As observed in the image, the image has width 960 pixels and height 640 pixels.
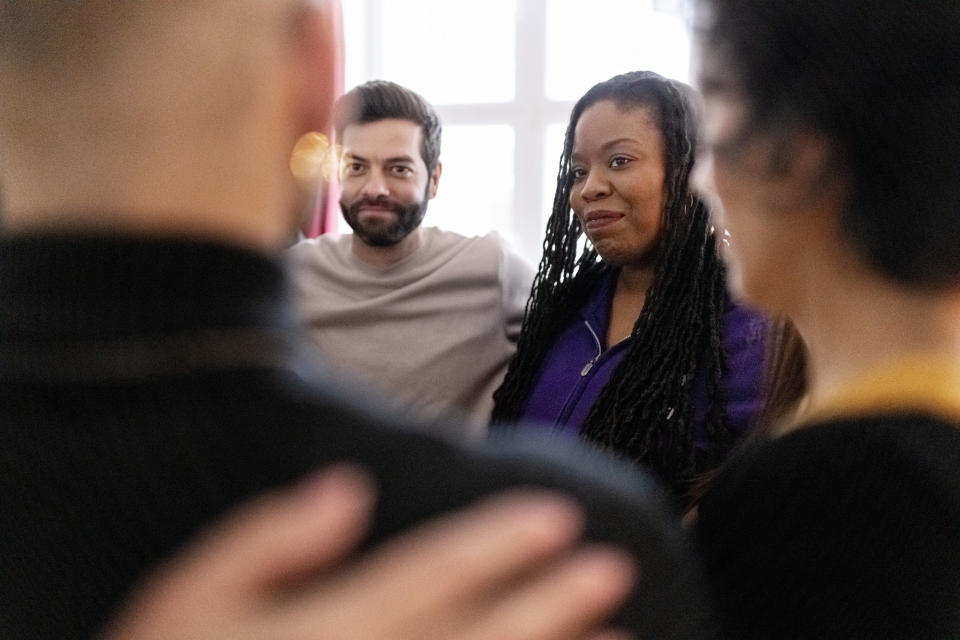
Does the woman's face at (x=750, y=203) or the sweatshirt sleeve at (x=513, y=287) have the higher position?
the woman's face at (x=750, y=203)

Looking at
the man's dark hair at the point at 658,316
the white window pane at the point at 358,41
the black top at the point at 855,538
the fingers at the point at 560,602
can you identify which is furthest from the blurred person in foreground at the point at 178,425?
the white window pane at the point at 358,41

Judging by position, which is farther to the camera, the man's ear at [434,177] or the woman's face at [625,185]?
the man's ear at [434,177]

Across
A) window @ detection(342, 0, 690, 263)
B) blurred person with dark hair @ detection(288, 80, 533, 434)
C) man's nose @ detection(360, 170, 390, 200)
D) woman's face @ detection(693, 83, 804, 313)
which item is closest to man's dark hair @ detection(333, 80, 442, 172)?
blurred person with dark hair @ detection(288, 80, 533, 434)

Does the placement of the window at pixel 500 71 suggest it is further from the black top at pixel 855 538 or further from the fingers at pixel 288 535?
the fingers at pixel 288 535

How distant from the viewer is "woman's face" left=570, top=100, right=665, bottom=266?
1.27 metres

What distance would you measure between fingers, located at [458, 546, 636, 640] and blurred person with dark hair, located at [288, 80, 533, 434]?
1.09m

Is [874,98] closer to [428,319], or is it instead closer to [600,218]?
[600,218]

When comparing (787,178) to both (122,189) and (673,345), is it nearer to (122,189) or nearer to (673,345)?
(122,189)

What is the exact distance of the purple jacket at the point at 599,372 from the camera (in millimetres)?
1094

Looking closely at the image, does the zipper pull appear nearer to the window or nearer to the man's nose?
the man's nose

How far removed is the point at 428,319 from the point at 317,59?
126 centimetres

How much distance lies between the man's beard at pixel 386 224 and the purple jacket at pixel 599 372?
52 centimetres

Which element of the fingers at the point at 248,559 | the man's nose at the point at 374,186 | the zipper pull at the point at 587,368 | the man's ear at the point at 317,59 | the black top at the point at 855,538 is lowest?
the zipper pull at the point at 587,368

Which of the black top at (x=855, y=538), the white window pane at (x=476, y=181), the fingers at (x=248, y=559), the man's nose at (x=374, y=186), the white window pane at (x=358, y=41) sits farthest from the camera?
the white window pane at (x=358, y=41)
